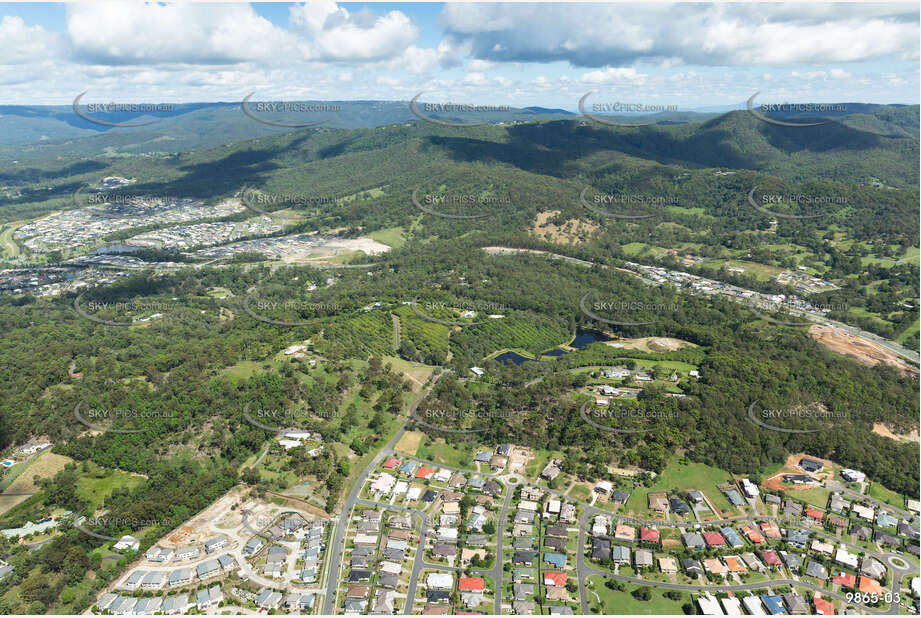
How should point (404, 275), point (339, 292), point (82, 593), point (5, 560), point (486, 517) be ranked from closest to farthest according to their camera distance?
point (82, 593), point (5, 560), point (486, 517), point (339, 292), point (404, 275)

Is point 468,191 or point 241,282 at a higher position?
point 468,191

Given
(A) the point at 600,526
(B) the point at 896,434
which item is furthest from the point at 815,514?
(B) the point at 896,434

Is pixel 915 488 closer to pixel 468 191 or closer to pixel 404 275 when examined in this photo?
pixel 404 275

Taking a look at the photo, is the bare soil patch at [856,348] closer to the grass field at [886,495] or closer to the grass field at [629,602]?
the grass field at [886,495]

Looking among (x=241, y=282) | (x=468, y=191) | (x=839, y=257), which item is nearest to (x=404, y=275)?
(x=241, y=282)

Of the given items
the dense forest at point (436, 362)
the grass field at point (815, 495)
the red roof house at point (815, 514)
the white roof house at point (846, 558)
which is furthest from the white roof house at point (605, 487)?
the white roof house at point (846, 558)

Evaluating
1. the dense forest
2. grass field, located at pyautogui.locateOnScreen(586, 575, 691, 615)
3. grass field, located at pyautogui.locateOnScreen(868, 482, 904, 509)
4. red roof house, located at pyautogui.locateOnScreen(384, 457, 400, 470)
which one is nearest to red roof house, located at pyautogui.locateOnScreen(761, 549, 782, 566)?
grass field, located at pyautogui.locateOnScreen(586, 575, 691, 615)

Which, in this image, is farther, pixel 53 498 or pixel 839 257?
pixel 839 257

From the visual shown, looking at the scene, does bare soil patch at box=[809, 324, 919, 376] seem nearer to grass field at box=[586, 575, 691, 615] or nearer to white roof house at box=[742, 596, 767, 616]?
white roof house at box=[742, 596, 767, 616]
